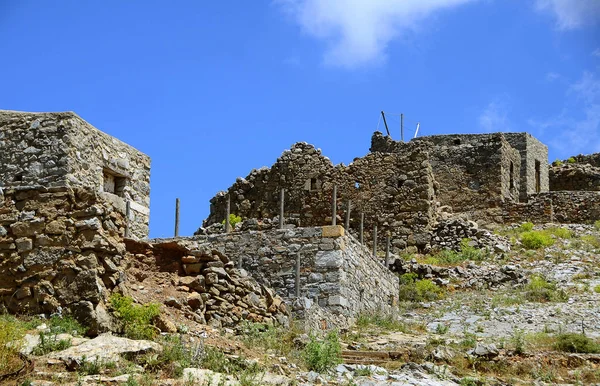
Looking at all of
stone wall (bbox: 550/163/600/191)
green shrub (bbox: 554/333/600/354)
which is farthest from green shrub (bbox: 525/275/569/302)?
stone wall (bbox: 550/163/600/191)

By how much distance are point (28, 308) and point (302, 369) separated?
3.99m

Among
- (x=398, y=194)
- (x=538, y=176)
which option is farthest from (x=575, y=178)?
(x=398, y=194)

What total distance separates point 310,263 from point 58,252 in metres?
9.14

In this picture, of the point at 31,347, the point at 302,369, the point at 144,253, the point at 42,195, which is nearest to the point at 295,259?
the point at 144,253

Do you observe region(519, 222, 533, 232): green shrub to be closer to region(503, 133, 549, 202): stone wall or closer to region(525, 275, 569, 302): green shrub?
region(503, 133, 549, 202): stone wall

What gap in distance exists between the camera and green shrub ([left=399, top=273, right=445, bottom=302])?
26.1m

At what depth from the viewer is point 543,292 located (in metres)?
24.9

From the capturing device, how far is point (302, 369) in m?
13.6

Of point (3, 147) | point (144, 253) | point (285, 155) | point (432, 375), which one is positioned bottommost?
point (432, 375)

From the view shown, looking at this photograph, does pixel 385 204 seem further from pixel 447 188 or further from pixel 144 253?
pixel 144 253

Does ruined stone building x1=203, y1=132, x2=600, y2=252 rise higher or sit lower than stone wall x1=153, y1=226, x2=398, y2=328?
higher

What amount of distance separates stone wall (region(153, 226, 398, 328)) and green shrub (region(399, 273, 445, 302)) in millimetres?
4045

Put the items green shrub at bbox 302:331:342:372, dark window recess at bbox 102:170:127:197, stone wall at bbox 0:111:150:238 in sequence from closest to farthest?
green shrub at bbox 302:331:342:372 → stone wall at bbox 0:111:150:238 → dark window recess at bbox 102:170:127:197

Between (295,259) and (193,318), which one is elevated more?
(295,259)
